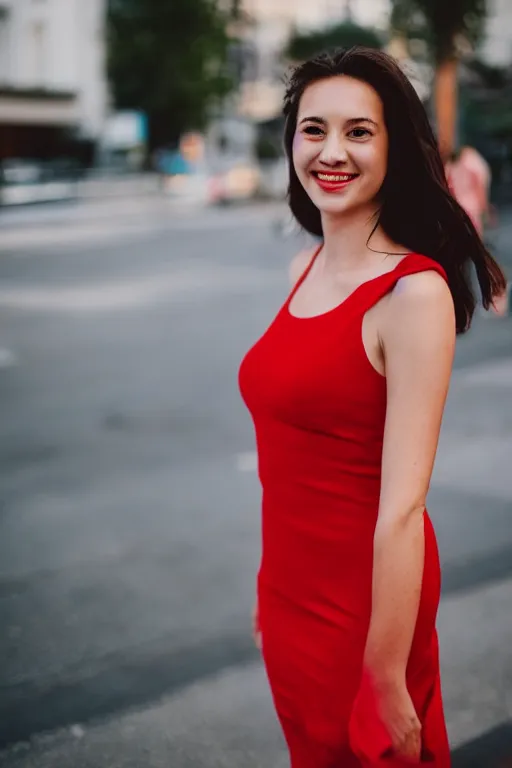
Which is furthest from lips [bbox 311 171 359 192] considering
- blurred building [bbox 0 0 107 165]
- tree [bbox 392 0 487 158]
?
blurred building [bbox 0 0 107 165]

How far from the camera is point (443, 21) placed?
46.9 feet

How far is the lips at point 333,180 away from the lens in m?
1.77

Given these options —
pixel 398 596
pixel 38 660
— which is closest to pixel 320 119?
pixel 398 596

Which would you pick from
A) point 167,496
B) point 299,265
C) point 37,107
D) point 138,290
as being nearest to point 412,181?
point 299,265

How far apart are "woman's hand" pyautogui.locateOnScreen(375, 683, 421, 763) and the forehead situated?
3.07 feet

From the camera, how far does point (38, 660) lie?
395cm

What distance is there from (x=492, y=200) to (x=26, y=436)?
2035cm

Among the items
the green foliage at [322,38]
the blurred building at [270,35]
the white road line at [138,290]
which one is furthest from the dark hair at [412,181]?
the blurred building at [270,35]

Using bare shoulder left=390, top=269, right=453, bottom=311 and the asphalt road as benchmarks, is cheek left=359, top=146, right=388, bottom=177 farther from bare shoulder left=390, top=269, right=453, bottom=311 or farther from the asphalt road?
the asphalt road

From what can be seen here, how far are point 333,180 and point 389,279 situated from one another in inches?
9.6

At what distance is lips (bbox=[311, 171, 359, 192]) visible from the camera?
1770 mm

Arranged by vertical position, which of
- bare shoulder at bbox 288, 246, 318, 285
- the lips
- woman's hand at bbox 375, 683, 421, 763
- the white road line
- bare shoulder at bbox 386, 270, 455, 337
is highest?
the lips

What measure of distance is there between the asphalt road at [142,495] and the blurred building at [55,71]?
38.0 m

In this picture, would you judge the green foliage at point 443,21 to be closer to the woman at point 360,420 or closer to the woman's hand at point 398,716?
the woman at point 360,420
